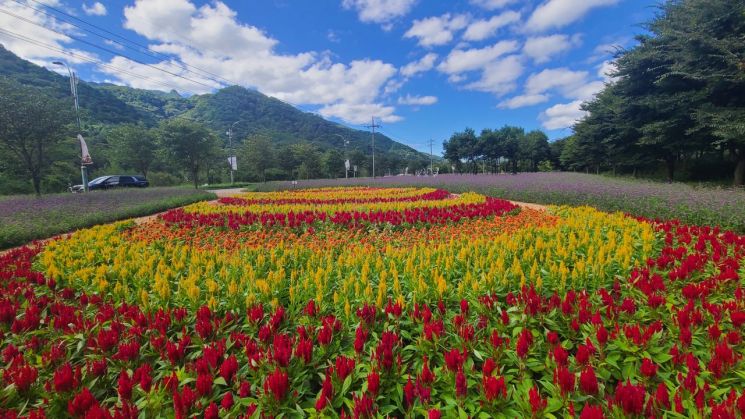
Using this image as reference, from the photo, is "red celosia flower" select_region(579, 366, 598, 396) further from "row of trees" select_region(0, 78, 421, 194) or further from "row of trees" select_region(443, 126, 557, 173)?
"row of trees" select_region(443, 126, 557, 173)

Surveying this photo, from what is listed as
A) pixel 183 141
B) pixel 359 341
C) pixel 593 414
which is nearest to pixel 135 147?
pixel 183 141

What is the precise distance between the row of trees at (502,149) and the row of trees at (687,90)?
41.6 meters

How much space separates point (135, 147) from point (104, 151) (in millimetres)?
9307

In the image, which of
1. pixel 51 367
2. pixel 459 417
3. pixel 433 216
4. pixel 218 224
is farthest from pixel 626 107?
pixel 51 367

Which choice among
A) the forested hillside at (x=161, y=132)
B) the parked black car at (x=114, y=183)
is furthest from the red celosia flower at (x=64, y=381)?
the parked black car at (x=114, y=183)

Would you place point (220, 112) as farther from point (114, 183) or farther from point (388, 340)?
point (388, 340)

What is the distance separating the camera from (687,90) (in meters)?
18.2

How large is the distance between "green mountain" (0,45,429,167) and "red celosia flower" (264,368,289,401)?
70.6 m

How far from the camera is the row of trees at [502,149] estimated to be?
221 feet

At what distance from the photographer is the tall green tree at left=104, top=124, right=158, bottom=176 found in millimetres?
Result: 37250

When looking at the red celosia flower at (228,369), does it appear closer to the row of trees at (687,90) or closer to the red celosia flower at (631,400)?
the red celosia flower at (631,400)

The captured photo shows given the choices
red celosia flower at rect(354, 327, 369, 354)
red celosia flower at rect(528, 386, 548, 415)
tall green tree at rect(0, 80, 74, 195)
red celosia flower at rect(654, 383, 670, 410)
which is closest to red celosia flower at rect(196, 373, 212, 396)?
red celosia flower at rect(354, 327, 369, 354)

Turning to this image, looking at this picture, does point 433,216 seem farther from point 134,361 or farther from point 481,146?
point 481,146

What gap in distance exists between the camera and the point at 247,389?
179 centimetres
